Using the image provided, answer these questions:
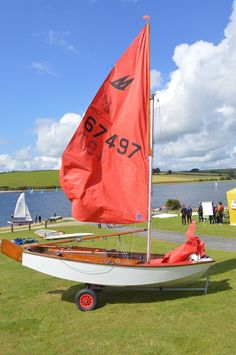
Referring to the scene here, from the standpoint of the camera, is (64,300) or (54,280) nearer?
(64,300)

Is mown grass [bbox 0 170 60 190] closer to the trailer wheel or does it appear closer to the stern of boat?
the stern of boat

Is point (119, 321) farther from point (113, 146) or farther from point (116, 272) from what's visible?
point (113, 146)

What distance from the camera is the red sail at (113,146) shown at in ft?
38.8

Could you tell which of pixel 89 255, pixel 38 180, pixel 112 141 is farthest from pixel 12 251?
pixel 38 180

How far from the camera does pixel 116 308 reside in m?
10.8

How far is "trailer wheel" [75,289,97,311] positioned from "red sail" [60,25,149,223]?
87.1 inches

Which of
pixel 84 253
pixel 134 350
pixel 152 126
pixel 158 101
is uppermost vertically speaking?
pixel 158 101

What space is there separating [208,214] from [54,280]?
20.7 m

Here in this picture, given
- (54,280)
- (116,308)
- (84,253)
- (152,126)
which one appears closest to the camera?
(116,308)

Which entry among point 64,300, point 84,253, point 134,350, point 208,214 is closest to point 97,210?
point 84,253

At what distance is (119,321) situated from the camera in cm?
974

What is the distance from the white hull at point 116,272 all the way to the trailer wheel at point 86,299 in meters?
0.36

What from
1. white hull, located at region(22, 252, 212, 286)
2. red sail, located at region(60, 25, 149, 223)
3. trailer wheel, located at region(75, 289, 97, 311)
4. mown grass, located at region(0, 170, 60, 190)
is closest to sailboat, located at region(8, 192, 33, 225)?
red sail, located at region(60, 25, 149, 223)

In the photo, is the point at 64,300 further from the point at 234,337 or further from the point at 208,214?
the point at 208,214
